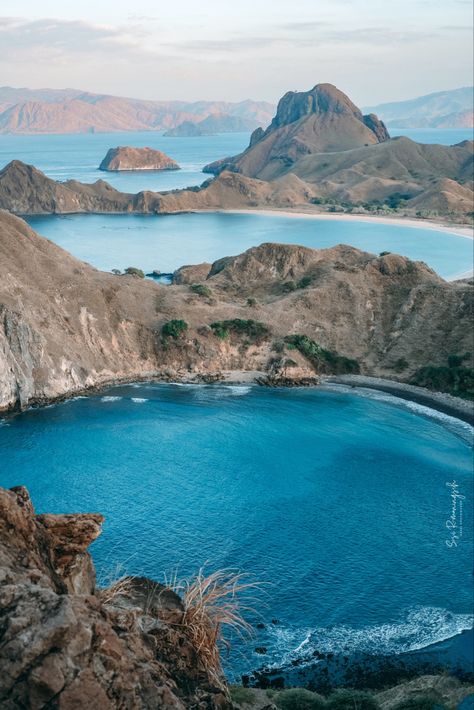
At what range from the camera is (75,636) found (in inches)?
496

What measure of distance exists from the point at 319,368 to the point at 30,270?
34.2 metres

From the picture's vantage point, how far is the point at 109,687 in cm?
A: 1270

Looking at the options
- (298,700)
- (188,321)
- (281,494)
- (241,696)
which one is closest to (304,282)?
(188,321)

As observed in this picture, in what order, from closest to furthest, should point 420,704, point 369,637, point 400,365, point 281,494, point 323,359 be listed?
point 420,704 < point 369,637 < point 281,494 < point 400,365 < point 323,359

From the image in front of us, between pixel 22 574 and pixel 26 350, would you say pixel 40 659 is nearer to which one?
pixel 22 574

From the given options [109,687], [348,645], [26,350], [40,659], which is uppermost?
[40,659]

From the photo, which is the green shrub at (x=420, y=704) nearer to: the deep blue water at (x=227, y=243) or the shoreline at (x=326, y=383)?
the shoreline at (x=326, y=383)

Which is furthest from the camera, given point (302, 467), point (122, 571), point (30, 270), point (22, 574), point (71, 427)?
point (30, 270)

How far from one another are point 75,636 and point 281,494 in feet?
139

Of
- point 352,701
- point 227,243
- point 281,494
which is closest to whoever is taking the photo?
point 352,701

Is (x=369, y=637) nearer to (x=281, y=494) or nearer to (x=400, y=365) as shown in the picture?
(x=281, y=494)

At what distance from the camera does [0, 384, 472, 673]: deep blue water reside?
40656 mm

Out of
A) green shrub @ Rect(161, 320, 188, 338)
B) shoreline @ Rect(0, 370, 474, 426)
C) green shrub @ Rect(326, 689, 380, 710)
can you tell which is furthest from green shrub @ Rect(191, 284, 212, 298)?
green shrub @ Rect(326, 689, 380, 710)

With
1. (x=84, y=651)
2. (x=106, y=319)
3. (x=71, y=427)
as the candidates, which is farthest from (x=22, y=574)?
(x=106, y=319)
